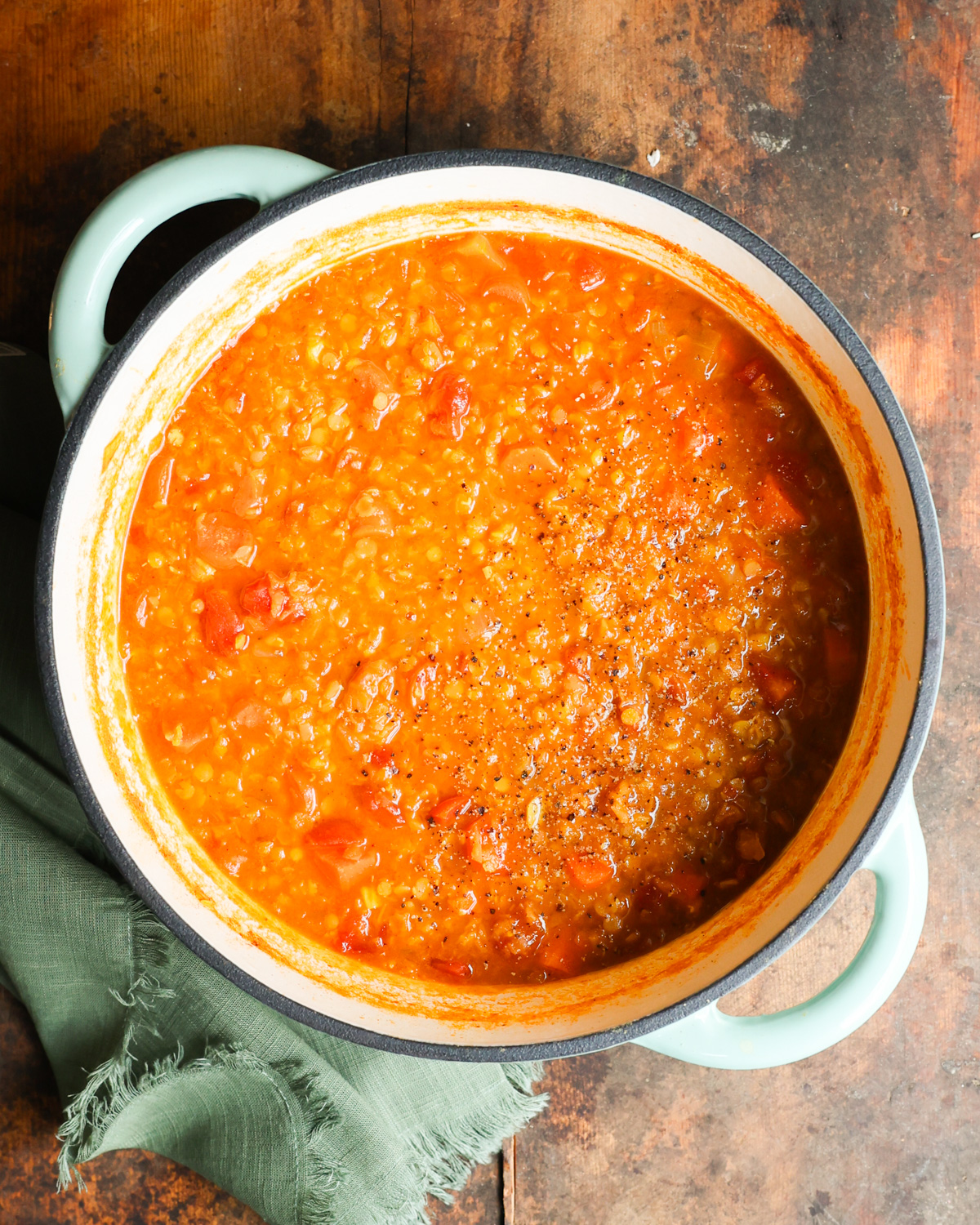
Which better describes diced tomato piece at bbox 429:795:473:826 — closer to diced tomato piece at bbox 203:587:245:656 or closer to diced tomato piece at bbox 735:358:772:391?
diced tomato piece at bbox 203:587:245:656

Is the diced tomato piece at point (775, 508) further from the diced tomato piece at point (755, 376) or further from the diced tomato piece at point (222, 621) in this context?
the diced tomato piece at point (222, 621)

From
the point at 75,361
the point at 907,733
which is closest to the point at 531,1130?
the point at 907,733

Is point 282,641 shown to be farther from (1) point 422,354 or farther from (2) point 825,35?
(2) point 825,35

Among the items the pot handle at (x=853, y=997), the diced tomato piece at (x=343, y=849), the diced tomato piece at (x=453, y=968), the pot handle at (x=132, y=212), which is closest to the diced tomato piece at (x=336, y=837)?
the diced tomato piece at (x=343, y=849)

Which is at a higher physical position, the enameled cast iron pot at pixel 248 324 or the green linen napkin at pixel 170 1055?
the enameled cast iron pot at pixel 248 324

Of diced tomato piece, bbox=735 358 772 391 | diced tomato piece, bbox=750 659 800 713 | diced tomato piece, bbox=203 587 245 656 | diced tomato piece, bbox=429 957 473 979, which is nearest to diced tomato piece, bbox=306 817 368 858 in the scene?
diced tomato piece, bbox=429 957 473 979

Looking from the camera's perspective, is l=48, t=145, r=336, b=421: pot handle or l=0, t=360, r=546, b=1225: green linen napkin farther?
l=0, t=360, r=546, b=1225: green linen napkin

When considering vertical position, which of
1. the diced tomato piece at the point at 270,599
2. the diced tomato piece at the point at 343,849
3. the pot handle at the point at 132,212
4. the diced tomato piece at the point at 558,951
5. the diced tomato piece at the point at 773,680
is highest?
the pot handle at the point at 132,212

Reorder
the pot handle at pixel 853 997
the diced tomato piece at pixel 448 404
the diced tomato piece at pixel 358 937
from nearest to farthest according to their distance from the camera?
the pot handle at pixel 853 997
the diced tomato piece at pixel 448 404
the diced tomato piece at pixel 358 937
